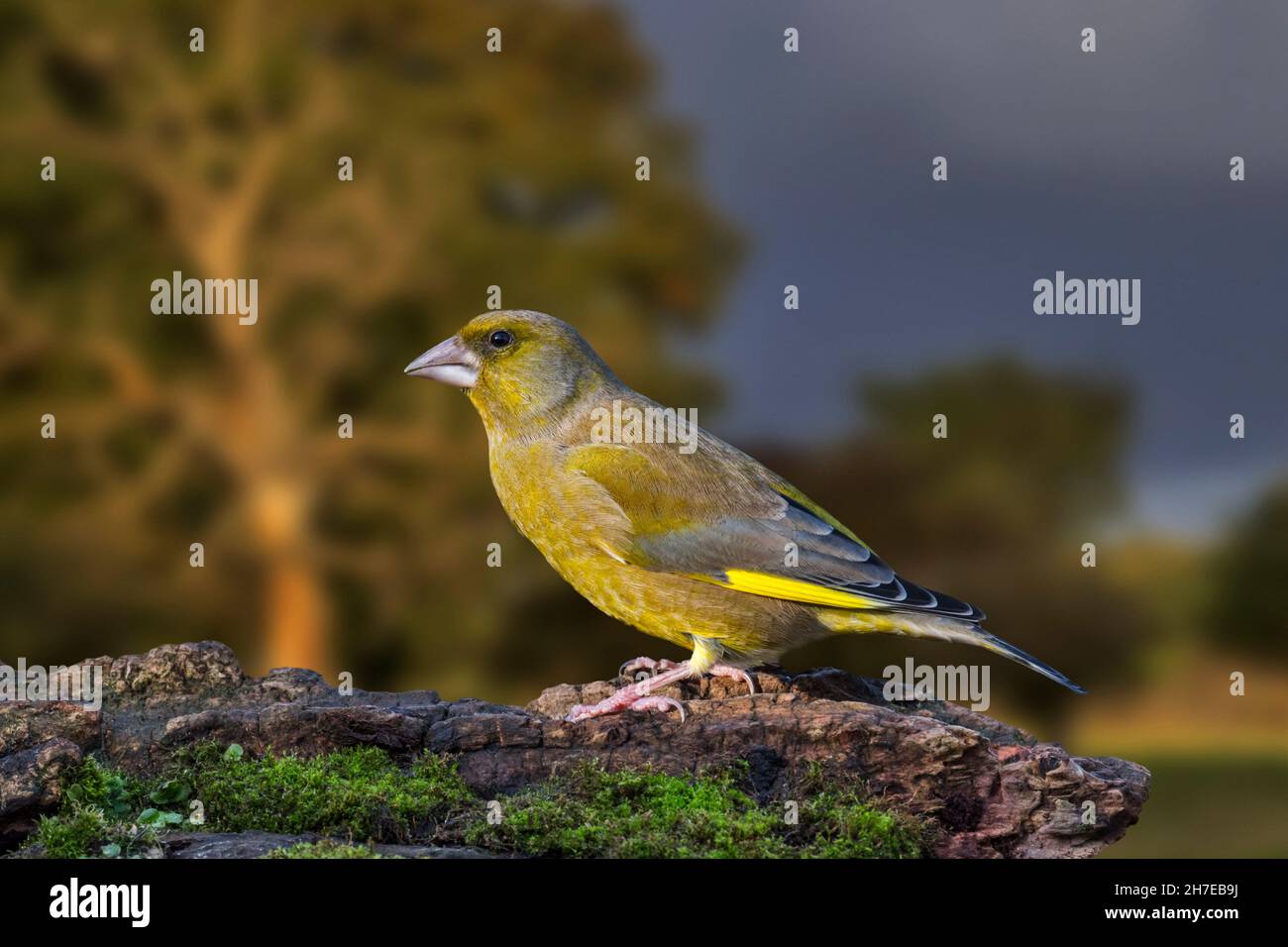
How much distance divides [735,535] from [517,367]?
136cm

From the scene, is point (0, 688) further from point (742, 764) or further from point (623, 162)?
point (623, 162)

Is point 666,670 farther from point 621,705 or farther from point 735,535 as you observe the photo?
point 735,535

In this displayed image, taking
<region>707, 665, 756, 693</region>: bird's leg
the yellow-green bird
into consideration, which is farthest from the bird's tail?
<region>707, 665, 756, 693</region>: bird's leg

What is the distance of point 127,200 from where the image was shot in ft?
47.6

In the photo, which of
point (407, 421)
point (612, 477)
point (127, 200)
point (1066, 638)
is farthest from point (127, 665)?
point (127, 200)

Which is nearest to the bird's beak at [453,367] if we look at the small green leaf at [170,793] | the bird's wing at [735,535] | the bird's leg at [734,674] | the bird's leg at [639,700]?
the bird's wing at [735,535]

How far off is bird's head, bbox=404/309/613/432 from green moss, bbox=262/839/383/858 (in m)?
2.31

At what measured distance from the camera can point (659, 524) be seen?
19.6ft

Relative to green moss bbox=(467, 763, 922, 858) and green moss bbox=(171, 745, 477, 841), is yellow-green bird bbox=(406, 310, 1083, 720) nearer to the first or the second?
green moss bbox=(467, 763, 922, 858)

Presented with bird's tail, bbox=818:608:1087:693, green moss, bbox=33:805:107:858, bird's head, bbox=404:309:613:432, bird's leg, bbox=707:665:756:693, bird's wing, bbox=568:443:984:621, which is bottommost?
green moss, bbox=33:805:107:858

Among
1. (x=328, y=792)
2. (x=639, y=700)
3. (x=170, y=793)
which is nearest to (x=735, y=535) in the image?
(x=639, y=700)

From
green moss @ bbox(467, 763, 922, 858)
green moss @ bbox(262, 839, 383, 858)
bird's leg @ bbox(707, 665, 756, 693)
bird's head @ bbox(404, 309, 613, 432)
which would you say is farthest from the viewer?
bird's head @ bbox(404, 309, 613, 432)

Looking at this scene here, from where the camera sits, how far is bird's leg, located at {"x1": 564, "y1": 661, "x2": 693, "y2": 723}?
5.84m

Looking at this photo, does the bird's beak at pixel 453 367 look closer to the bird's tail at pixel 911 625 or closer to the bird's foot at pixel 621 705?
the bird's foot at pixel 621 705
